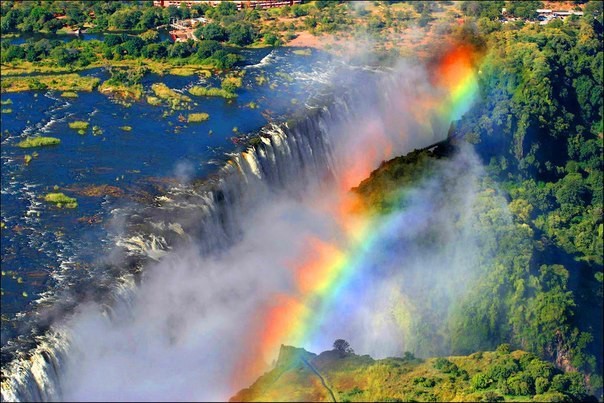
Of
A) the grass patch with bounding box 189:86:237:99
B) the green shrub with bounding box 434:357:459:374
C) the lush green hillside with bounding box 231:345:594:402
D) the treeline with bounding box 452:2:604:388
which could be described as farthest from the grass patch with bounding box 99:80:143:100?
the green shrub with bounding box 434:357:459:374

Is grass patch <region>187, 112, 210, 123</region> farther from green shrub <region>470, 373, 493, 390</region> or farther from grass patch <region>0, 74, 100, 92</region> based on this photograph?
green shrub <region>470, 373, 493, 390</region>

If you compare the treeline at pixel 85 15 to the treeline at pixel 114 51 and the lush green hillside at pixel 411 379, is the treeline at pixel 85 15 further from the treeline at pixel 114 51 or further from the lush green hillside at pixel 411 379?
the lush green hillside at pixel 411 379

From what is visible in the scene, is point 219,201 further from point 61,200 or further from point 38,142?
point 38,142

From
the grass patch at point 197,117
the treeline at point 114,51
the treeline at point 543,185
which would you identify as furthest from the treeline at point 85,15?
the treeline at point 543,185

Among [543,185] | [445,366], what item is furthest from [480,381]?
[543,185]

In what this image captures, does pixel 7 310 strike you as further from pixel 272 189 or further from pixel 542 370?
pixel 542 370

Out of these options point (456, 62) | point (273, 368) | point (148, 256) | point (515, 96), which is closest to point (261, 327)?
point (273, 368)
